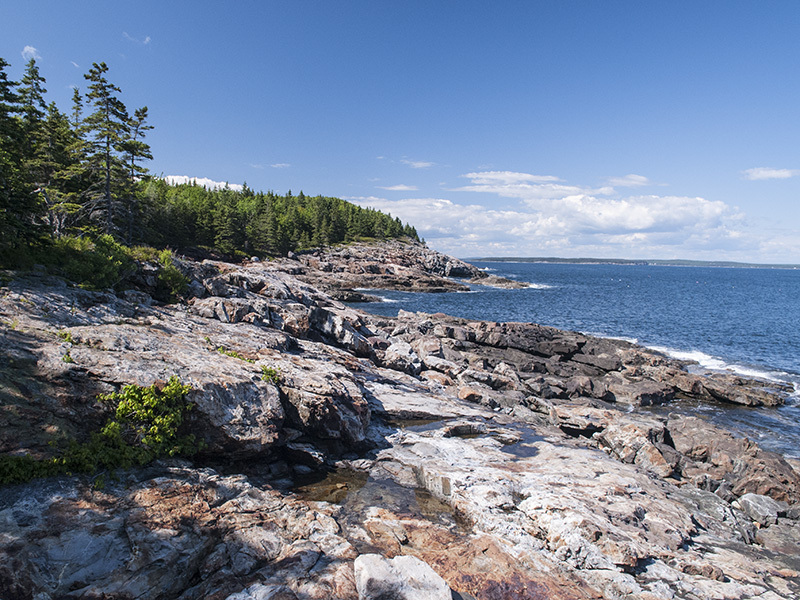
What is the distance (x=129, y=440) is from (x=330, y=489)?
6.26 metres

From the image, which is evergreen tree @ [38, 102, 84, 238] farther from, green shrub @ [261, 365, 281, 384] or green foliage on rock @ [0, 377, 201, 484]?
green foliage on rock @ [0, 377, 201, 484]

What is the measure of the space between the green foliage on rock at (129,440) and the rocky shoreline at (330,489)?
0.34 meters

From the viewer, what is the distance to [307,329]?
26.3 meters

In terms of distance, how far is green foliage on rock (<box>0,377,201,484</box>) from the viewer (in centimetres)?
945

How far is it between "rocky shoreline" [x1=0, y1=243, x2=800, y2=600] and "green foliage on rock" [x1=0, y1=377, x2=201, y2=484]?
0.34 metres

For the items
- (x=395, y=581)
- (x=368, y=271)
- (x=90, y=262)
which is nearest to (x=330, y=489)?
(x=395, y=581)

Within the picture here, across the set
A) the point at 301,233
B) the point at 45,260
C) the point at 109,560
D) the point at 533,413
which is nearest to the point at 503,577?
the point at 109,560

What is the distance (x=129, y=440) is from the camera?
11125 millimetres

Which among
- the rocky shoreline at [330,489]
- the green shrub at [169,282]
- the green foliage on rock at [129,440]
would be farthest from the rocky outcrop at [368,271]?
the green foliage on rock at [129,440]

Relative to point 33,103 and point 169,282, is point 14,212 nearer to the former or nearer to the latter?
point 169,282

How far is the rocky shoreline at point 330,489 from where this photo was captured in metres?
8.57

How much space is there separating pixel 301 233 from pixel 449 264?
57.2m

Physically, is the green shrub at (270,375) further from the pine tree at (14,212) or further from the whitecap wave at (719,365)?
the whitecap wave at (719,365)

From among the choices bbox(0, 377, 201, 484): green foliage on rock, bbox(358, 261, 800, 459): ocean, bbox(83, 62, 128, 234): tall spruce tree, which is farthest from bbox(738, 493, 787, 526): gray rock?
bbox(83, 62, 128, 234): tall spruce tree
